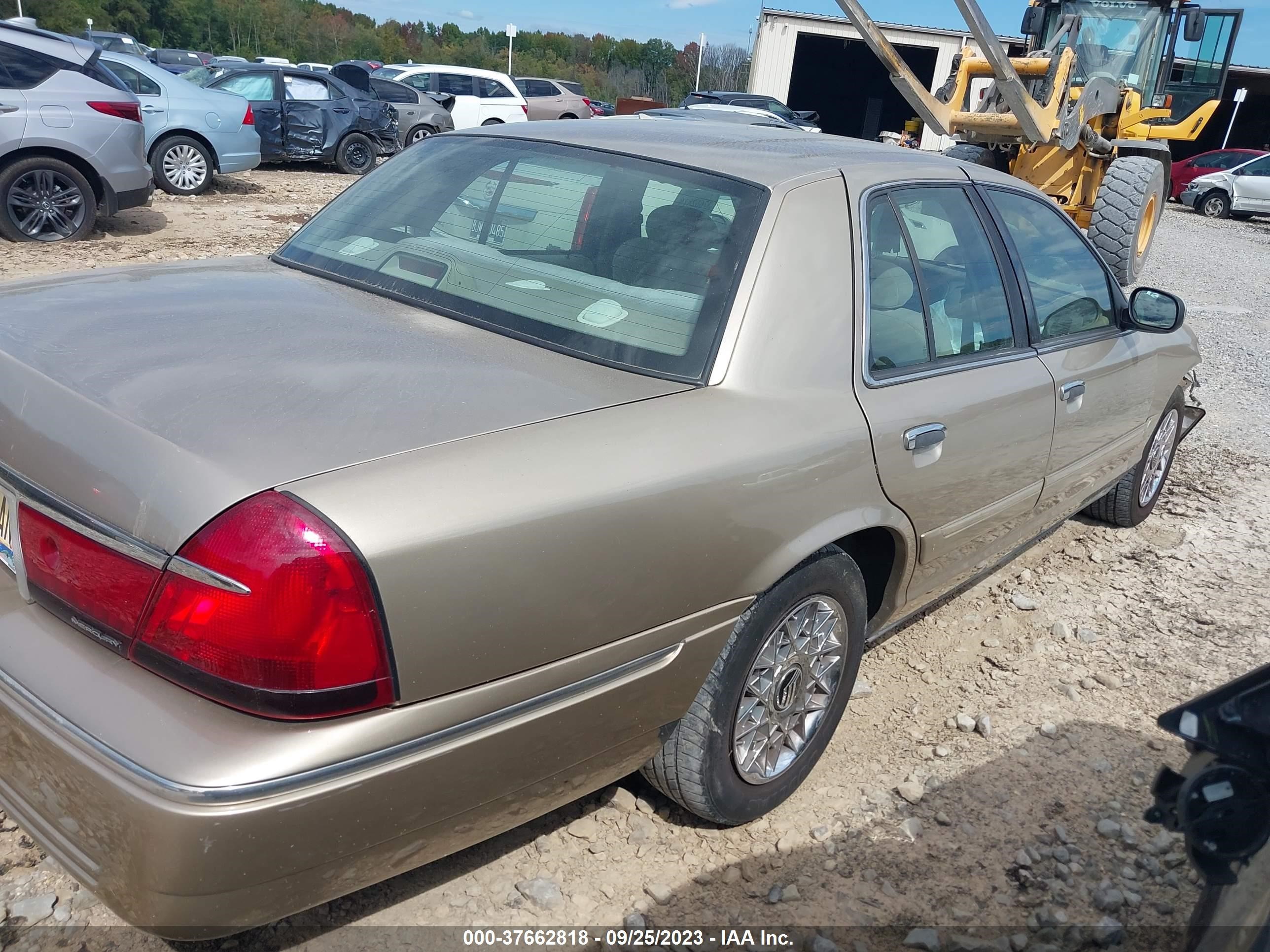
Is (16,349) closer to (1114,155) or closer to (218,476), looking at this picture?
(218,476)

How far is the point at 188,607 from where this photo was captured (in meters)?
1.66

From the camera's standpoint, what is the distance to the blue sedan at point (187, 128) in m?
11.3

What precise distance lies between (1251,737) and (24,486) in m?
2.12

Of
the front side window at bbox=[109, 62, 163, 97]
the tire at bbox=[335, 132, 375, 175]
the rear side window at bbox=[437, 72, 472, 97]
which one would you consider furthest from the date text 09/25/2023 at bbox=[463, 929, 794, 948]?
the rear side window at bbox=[437, 72, 472, 97]

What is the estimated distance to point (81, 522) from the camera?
1765mm

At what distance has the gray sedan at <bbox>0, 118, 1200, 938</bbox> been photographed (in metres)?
1.66

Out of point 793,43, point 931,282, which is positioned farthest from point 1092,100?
point 793,43

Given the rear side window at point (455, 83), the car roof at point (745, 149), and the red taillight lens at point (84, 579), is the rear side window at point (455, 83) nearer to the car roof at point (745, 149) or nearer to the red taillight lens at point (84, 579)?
the car roof at point (745, 149)

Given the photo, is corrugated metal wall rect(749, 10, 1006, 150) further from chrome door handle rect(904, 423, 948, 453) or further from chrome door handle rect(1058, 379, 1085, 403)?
chrome door handle rect(904, 423, 948, 453)

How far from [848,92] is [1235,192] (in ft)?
66.3

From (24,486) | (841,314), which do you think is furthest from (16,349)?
(841,314)

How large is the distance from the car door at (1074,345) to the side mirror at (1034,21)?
30.7ft

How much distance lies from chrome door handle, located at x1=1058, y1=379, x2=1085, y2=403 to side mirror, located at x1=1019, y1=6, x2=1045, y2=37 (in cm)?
1003

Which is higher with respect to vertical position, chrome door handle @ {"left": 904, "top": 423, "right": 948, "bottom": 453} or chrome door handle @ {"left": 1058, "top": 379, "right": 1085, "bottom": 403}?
chrome door handle @ {"left": 904, "top": 423, "right": 948, "bottom": 453}
